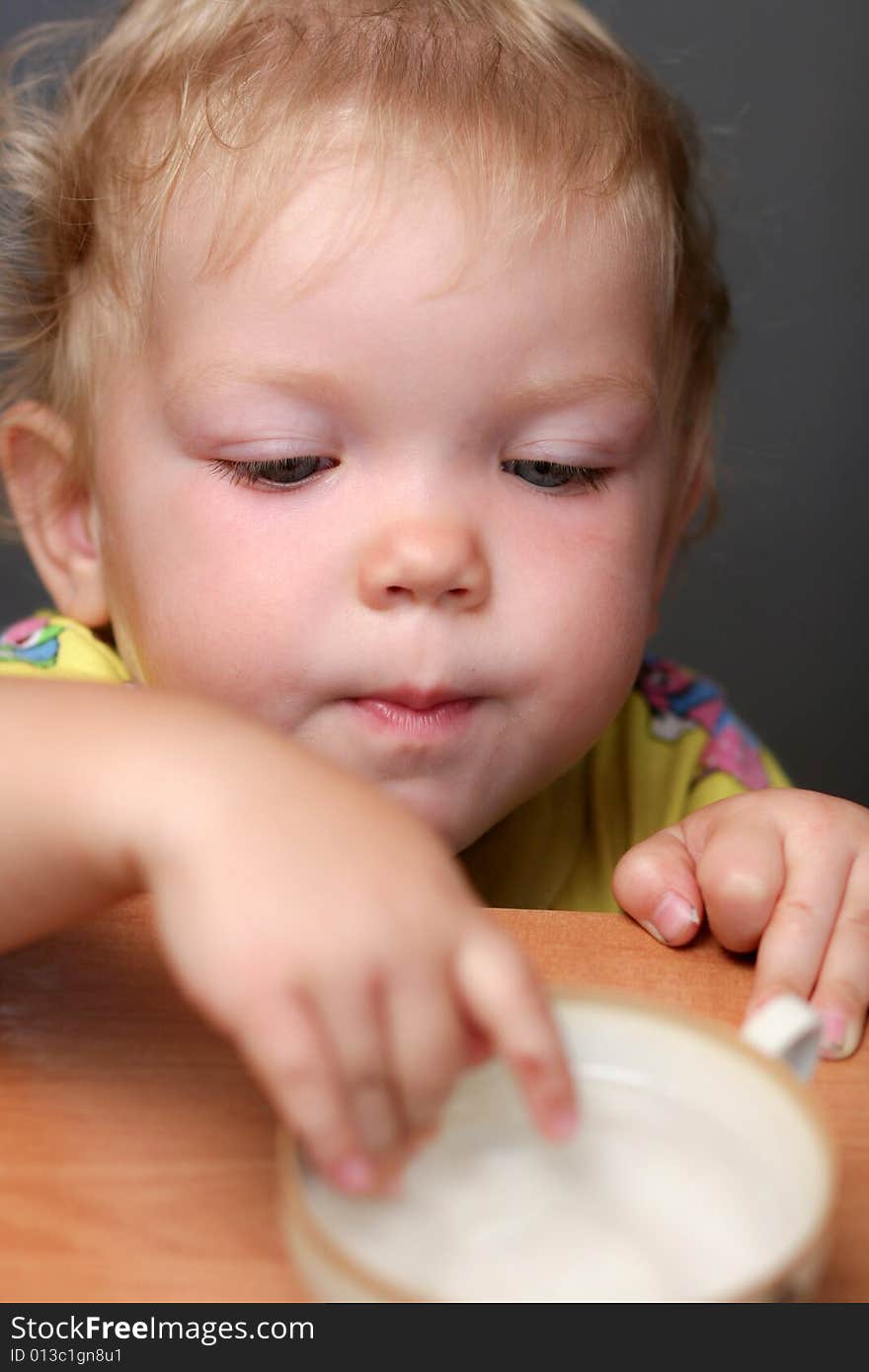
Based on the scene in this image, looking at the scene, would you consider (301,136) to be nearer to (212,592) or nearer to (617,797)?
(212,592)

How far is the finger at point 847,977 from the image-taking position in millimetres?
620

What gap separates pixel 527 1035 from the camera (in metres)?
0.42

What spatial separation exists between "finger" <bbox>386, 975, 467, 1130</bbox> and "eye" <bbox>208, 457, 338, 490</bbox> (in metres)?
0.53

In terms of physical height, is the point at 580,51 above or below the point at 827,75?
above

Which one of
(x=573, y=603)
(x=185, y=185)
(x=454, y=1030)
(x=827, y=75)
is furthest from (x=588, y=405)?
(x=827, y=75)

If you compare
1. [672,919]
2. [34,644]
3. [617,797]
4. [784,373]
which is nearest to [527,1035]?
[672,919]

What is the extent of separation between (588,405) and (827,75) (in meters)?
1.20

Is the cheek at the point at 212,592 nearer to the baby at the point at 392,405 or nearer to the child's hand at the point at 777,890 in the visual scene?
the baby at the point at 392,405

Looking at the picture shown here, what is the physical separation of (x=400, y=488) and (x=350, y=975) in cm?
51

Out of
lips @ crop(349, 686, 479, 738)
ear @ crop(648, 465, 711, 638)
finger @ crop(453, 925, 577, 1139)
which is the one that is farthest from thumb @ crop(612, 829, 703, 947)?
ear @ crop(648, 465, 711, 638)

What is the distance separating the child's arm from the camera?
42 centimetres

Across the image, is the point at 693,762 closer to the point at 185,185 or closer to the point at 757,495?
the point at 185,185

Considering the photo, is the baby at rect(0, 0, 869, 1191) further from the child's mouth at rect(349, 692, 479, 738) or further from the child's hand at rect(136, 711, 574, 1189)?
the child's hand at rect(136, 711, 574, 1189)

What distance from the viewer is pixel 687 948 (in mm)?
698
